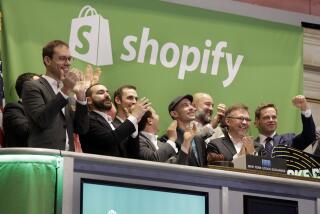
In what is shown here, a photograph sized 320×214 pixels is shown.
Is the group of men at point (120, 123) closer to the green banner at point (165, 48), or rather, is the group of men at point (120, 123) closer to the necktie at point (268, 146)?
the necktie at point (268, 146)

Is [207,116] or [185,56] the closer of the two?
[207,116]

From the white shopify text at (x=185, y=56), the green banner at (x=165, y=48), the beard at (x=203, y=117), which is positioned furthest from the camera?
the white shopify text at (x=185, y=56)

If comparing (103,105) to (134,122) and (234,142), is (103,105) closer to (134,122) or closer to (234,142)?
(134,122)

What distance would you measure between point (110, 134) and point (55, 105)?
488mm

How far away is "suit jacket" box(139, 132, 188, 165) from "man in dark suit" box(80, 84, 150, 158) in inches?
6.6

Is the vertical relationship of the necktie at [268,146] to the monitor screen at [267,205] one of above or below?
above

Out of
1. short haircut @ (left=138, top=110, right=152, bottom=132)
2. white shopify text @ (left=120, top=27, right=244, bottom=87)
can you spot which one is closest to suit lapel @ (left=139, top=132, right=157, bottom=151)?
short haircut @ (left=138, top=110, right=152, bottom=132)

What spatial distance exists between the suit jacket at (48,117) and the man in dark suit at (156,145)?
595 mm

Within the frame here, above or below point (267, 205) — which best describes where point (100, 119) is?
above

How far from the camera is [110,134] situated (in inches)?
233

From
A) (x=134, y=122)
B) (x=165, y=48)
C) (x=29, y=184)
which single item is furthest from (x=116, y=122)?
(x=165, y=48)

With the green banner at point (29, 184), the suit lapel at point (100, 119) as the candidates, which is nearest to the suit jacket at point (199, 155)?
the suit lapel at point (100, 119)

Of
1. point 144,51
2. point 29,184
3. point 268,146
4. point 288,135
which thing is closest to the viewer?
point 29,184

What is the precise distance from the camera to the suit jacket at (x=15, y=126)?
19.1 ft
